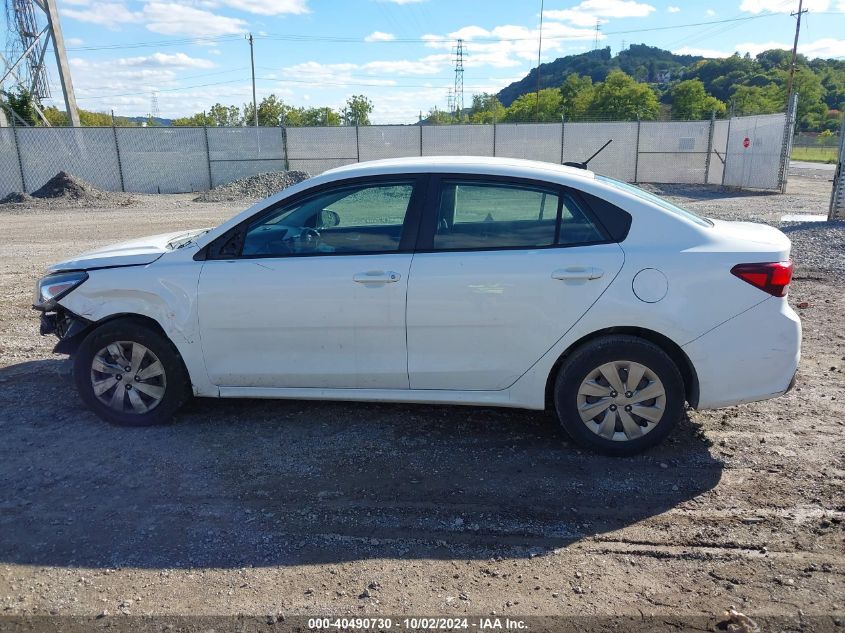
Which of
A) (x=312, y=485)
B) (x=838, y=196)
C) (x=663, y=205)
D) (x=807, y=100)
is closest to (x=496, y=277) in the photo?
(x=663, y=205)

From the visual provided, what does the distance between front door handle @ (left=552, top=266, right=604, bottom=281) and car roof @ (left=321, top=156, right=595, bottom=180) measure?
0.63m

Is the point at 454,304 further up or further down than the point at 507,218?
further down

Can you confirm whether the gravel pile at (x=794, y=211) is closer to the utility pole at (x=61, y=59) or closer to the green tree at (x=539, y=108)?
the utility pole at (x=61, y=59)

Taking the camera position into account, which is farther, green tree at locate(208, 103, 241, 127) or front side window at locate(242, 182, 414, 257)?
green tree at locate(208, 103, 241, 127)

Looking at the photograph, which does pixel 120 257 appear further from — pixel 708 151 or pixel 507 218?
pixel 708 151

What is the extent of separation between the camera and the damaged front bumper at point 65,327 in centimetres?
461

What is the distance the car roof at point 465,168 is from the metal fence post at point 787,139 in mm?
20983

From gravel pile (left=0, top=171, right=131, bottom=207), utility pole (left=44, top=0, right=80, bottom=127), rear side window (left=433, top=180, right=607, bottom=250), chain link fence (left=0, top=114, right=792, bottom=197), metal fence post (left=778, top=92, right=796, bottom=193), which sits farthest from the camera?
utility pole (left=44, top=0, right=80, bottom=127)

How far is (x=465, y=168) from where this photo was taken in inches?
169

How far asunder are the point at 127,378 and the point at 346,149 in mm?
24037

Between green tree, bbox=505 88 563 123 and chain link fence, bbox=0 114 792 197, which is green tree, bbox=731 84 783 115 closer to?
green tree, bbox=505 88 563 123

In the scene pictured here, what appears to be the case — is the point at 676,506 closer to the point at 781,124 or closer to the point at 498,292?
the point at 498,292

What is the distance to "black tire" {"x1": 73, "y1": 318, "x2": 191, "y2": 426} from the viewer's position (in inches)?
177

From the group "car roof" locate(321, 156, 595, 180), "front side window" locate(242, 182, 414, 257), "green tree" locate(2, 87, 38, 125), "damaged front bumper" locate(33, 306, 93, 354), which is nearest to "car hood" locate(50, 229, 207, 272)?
"damaged front bumper" locate(33, 306, 93, 354)
